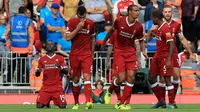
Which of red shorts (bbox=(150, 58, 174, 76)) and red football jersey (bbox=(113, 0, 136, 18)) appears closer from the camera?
red shorts (bbox=(150, 58, 174, 76))

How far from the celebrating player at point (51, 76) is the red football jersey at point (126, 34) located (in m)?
1.74

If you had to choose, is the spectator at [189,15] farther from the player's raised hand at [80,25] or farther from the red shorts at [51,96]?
the player's raised hand at [80,25]

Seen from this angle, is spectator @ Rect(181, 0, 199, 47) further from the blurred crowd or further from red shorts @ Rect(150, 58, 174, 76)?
red shorts @ Rect(150, 58, 174, 76)

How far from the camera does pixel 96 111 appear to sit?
794 inches

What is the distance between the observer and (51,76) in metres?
22.9

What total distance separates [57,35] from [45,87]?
6601mm

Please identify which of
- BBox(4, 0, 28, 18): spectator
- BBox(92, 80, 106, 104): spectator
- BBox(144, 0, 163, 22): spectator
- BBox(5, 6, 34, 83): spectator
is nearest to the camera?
BBox(92, 80, 106, 104): spectator

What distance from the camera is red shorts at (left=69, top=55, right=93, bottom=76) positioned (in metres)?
21.8

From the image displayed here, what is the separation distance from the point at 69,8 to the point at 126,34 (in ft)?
30.0

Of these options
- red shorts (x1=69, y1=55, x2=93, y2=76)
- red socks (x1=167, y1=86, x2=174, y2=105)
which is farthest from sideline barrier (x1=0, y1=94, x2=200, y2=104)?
red shorts (x1=69, y1=55, x2=93, y2=76)

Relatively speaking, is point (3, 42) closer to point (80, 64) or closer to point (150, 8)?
point (150, 8)

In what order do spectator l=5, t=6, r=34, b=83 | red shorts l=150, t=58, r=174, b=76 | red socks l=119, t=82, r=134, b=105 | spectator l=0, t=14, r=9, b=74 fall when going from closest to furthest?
1. red socks l=119, t=82, r=134, b=105
2. red shorts l=150, t=58, r=174, b=76
3. spectator l=0, t=14, r=9, b=74
4. spectator l=5, t=6, r=34, b=83

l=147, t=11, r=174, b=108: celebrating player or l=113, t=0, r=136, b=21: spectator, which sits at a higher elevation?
l=113, t=0, r=136, b=21: spectator

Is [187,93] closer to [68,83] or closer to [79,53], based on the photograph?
[68,83]
